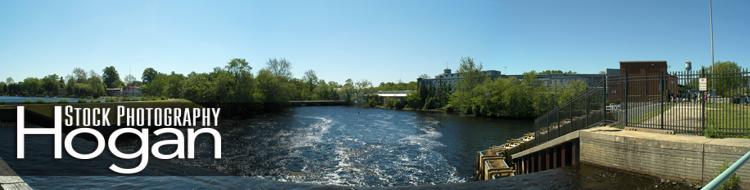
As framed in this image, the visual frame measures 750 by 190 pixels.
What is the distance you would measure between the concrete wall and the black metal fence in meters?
1.16

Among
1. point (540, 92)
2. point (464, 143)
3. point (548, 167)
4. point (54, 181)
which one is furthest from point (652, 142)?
point (540, 92)

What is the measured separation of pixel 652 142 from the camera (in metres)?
11.2

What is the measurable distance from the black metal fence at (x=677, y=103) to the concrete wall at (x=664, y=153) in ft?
3.79

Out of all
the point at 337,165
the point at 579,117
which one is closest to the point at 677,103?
the point at 579,117

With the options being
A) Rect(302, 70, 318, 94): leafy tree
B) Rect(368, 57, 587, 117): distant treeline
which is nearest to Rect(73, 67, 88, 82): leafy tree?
Rect(302, 70, 318, 94): leafy tree

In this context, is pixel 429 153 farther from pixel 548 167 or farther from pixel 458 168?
pixel 548 167

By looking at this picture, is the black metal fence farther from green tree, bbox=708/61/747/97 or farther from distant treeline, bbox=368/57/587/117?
distant treeline, bbox=368/57/587/117

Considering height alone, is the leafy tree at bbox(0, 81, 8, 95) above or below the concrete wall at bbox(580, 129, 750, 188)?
above

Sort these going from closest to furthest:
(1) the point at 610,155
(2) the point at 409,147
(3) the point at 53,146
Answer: (1) the point at 610,155 < (3) the point at 53,146 < (2) the point at 409,147

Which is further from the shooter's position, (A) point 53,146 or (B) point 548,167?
(A) point 53,146

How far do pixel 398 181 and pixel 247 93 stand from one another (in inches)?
3168

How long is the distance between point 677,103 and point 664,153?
4.58m

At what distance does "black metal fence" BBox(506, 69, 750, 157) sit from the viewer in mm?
11742

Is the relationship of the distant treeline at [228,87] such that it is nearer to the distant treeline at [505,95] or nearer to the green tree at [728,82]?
the distant treeline at [505,95]
